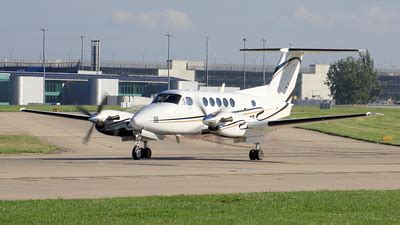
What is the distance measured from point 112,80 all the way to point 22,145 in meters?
93.1

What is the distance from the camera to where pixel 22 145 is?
157 ft

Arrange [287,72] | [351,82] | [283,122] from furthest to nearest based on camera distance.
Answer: [351,82] → [287,72] → [283,122]

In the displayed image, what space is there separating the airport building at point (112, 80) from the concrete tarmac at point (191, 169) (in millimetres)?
58167

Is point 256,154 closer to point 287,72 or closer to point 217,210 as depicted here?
point 287,72

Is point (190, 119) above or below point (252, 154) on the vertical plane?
above

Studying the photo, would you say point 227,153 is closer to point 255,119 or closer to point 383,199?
point 255,119

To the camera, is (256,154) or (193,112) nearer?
(193,112)

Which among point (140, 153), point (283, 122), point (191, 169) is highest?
point (283, 122)

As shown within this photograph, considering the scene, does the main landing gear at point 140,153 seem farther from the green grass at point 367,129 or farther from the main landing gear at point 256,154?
the green grass at point 367,129

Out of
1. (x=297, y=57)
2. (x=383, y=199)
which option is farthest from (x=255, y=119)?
(x=383, y=199)

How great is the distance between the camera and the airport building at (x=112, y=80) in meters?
140

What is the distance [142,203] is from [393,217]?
5.41m

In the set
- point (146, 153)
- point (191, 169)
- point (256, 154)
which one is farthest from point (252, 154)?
point (191, 169)

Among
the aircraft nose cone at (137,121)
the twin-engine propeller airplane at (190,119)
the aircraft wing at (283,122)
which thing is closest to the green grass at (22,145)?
the twin-engine propeller airplane at (190,119)
